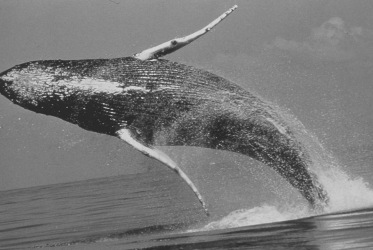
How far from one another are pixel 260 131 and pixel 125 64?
272cm

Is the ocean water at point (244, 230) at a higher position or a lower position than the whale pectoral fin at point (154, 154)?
lower

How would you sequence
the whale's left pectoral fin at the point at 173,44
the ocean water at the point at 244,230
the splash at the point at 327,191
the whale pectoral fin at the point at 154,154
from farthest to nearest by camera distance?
the splash at the point at 327,191, the whale's left pectoral fin at the point at 173,44, the whale pectoral fin at the point at 154,154, the ocean water at the point at 244,230

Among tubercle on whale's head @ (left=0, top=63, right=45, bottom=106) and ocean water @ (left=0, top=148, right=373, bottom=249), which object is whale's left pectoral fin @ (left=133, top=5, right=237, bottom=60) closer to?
tubercle on whale's head @ (left=0, top=63, right=45, bottom=106)

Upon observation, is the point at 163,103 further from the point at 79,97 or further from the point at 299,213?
the point at 299,213

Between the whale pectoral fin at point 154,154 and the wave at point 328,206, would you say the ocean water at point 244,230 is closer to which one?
the wave at point 328,206

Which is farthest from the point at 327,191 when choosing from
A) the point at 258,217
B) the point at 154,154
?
the point at 154,154

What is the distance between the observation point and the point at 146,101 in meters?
13.2

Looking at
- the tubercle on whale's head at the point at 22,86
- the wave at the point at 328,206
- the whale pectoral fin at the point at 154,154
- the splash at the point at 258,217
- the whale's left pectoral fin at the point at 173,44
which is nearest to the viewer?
the whale pectoral fin at the point at 154,154

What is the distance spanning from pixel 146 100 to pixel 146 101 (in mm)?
17

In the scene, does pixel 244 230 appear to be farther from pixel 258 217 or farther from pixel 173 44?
pixel 173 44

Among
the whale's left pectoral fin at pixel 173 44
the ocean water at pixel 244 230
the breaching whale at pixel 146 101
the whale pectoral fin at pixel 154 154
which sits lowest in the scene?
the ocean water at pixel 244 230

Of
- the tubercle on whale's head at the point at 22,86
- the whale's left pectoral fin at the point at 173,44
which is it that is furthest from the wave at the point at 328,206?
the tubercle on whale's head at the point at 22,86

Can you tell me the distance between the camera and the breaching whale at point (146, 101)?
518 inches

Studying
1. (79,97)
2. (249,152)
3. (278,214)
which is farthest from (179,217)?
(79,97)
